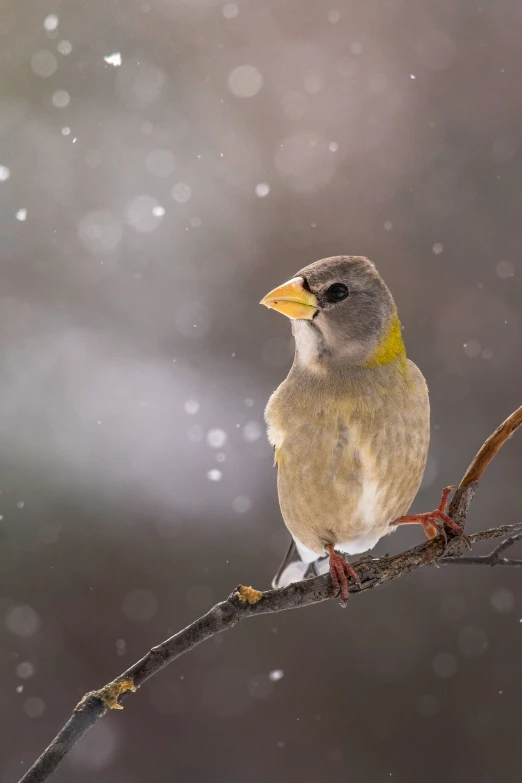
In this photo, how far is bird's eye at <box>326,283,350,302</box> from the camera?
925 millimetres

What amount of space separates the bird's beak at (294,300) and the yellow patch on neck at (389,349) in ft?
0.45

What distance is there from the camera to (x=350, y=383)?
38.9 inches

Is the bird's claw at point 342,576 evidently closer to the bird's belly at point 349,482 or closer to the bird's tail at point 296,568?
the bird's belly at point 349,482

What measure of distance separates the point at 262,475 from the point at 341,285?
1726mm

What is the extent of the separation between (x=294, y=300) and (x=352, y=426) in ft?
0.67

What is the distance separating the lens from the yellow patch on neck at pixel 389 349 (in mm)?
1009

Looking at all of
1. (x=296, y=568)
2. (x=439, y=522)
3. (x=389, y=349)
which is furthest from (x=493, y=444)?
(x=296, y=568)

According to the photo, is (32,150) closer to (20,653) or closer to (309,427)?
(20,653)

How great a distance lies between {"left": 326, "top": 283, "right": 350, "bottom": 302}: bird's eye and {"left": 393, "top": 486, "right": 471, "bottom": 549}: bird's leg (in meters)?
0.28

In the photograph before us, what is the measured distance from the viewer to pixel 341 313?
3.09ft

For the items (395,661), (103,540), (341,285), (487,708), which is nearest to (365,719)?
(395,661)

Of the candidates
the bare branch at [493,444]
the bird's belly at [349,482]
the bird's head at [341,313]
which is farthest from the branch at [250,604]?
the bird's head at [341,313]

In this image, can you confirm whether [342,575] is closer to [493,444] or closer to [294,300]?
[493,444]

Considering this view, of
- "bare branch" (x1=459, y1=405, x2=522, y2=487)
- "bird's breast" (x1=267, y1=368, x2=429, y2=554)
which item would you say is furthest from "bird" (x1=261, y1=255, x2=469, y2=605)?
"bare branch" (x1=459, y1=405, x2=522, y2=487)
